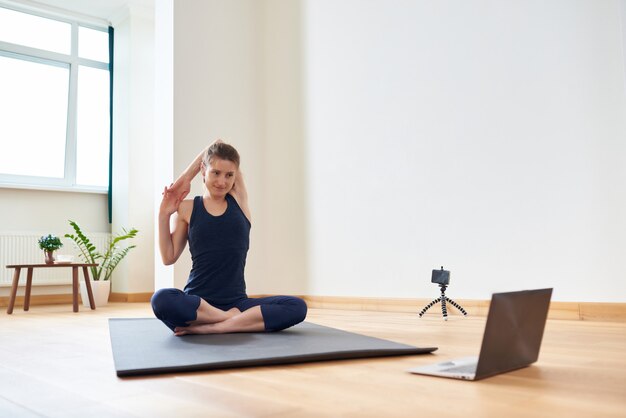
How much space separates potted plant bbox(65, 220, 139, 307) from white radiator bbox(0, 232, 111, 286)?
0.08 metres

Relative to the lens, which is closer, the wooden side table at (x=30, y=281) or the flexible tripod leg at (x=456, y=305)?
the flexible tripod leg at (x=456, y=305)

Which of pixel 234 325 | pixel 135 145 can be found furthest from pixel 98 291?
pixel 234 325

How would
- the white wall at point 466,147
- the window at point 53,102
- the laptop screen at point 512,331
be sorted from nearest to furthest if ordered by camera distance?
the laptop screen at point 512,331
the white wall at point 466,147
the window at point 53,102

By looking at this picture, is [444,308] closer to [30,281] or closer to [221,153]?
[221,153]

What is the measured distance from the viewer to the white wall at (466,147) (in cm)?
287

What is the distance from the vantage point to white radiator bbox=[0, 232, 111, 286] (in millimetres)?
4848

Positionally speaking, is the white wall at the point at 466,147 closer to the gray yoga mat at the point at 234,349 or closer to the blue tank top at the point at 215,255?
the gray yoga mat at the point at 234,349

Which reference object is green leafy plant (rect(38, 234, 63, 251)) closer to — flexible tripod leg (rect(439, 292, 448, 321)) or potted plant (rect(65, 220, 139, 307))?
potted plant (rect(65, 220, 139, 307))

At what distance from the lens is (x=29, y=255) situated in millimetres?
4965

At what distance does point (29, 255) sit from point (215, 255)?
332cm

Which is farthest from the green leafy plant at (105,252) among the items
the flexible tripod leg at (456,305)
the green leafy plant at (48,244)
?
the flexible tripod leg at (456,305)

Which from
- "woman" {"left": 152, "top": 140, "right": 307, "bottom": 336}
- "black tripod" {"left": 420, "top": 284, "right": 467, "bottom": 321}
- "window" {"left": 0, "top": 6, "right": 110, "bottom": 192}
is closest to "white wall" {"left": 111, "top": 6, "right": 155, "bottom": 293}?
"window" {"left": 0, "top": 6, "right": 110, "bottom": 192}

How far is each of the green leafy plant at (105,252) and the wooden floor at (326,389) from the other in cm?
295

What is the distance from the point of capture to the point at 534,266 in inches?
119
